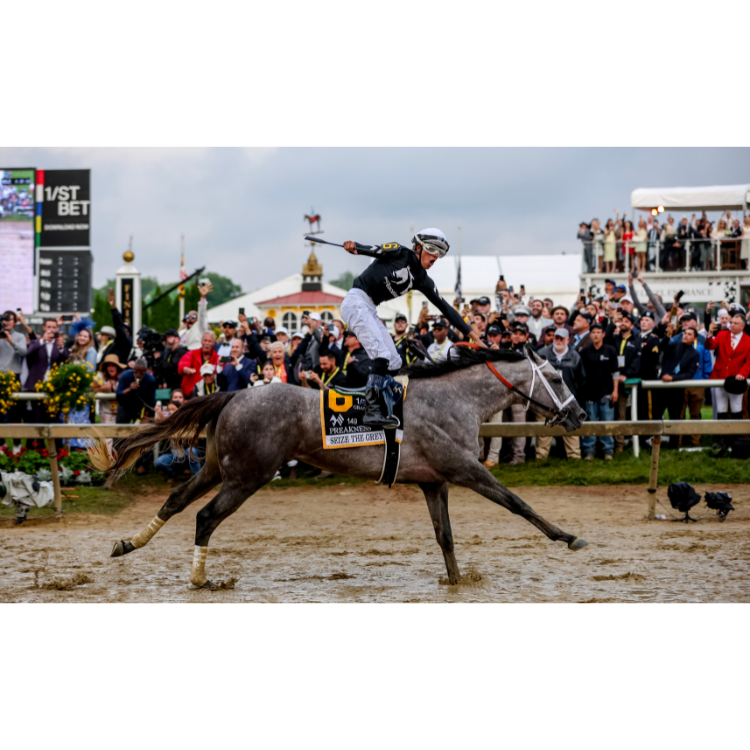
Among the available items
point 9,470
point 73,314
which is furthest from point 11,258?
point 9,470

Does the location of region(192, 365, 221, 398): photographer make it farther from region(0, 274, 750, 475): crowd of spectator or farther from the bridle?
the bridle

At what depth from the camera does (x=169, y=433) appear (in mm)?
6676

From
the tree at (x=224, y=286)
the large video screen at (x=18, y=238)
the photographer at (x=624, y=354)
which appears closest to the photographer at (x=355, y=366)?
the photographer at (x=624, y=354)

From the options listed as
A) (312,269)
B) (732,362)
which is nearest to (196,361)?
(732,362)

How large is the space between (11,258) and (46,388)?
9563 millimetres

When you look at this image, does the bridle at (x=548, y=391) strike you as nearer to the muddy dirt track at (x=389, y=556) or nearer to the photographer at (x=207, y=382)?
the muddy dirt track at (x=389, y=556)

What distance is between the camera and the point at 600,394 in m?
11.4

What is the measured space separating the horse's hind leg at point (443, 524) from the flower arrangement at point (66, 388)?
637cm

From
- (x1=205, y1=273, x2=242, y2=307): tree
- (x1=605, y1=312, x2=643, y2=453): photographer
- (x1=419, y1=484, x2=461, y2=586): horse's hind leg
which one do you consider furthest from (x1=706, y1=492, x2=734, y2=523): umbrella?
(x1=205, y1=273, x2=242, y2=307): tree

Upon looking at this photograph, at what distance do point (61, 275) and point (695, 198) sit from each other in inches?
Answer: 666

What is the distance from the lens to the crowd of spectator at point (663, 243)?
21047 millimetres

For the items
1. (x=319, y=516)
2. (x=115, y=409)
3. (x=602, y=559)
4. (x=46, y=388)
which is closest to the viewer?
(x=602, y=559)

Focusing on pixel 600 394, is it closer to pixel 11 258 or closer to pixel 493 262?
pixel 11 258

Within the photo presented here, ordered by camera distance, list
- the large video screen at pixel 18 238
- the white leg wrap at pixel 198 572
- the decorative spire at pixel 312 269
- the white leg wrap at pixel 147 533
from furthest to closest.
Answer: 1. the decorative spire at pixel 312 269
2. the large video screen at pixel 18 238
3. the white leg wrap at pixel 147 533
4. the white leg wrap at pixel 198 572
